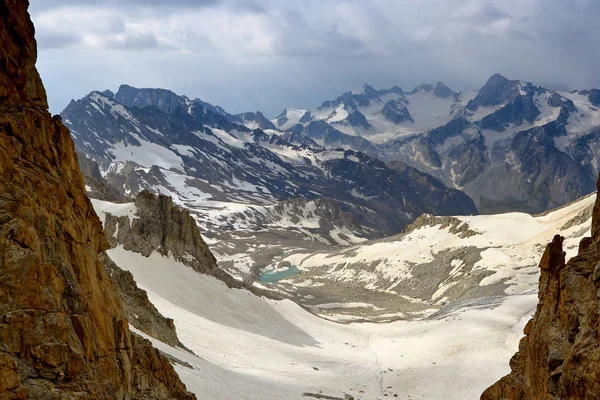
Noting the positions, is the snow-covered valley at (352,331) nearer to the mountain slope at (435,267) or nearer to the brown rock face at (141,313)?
the mountain slope at (435,267)

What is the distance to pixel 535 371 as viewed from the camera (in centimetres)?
1528

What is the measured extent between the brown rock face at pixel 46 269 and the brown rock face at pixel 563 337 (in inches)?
489

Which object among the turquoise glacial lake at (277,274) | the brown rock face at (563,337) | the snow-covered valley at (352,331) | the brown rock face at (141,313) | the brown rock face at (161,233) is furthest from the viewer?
→ the turquoise glacial lake at (277,274)

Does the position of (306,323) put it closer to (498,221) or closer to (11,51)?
(11,51)

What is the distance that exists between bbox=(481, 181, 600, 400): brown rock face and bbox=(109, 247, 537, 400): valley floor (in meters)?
14.8

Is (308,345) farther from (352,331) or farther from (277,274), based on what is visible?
(277,274)

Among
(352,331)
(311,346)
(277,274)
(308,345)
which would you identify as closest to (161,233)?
(308,345)

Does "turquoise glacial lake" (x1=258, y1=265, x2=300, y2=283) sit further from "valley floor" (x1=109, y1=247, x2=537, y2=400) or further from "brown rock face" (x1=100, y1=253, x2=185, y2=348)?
"brown rock face" (x1=100, y1=253, x2=185, y2=348)

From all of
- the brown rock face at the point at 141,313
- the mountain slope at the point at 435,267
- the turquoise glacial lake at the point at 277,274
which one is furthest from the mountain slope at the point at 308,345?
the turquoise glacial lake at the point at 277,274

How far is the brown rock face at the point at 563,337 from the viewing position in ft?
38.5

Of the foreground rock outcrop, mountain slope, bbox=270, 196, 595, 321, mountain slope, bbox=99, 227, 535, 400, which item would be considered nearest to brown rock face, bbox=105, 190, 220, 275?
the foreground rock outcrop

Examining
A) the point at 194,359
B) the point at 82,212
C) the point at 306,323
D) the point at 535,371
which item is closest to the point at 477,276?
the point at 306,323

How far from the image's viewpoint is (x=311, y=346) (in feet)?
160

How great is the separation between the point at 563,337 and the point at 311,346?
36952 millimetres
